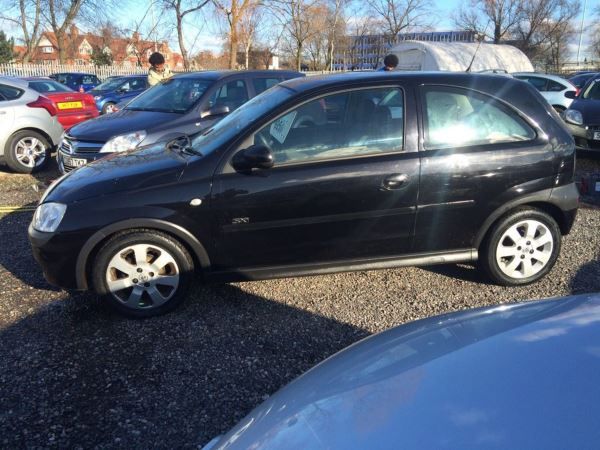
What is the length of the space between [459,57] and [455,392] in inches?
972

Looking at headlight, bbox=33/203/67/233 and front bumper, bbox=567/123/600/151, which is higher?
front bumper, bbox=567/123/600/151

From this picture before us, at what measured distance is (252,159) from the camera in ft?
11.2

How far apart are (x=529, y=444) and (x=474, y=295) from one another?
2.89m

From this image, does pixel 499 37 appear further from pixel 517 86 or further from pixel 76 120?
pixel 517 86

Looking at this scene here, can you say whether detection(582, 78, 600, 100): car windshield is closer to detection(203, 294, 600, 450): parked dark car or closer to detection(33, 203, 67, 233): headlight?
detection(203, 294, 600, 450): parked dark car

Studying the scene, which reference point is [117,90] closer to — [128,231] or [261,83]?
[261,83]

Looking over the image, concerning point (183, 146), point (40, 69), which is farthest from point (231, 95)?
point (40, 69)

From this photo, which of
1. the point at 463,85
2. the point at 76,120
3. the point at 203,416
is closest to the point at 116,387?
the point at 203,416

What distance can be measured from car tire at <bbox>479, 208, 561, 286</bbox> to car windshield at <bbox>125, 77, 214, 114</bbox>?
14.0 feet

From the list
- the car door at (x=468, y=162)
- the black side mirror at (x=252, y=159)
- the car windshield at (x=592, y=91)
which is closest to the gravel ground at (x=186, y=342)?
the car door at (x=468, y=162)

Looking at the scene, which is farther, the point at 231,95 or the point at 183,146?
the point at 231,95

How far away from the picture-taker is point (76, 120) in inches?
402

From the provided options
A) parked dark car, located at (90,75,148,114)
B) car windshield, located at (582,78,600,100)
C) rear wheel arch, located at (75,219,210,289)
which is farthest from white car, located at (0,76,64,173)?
car windshield, located at (582,78,600,100)

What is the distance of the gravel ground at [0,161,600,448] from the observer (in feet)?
8.52
